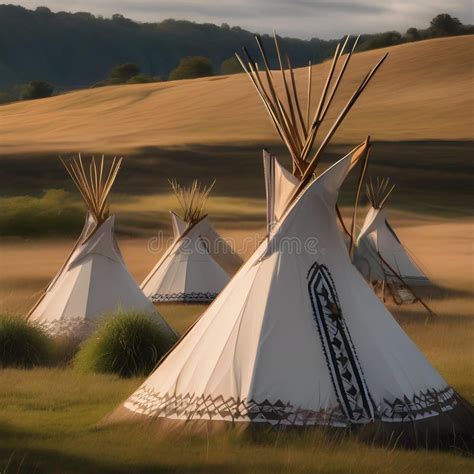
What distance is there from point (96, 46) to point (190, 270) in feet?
503

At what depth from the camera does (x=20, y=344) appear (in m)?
12.6

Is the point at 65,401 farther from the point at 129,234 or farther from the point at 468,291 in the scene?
the point at 129,234

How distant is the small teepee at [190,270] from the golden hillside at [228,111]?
3212 centimetres

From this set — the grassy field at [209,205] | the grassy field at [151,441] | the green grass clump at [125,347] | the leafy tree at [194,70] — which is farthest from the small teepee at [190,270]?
the leafy tree at [194,70]

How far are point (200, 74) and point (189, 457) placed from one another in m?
102

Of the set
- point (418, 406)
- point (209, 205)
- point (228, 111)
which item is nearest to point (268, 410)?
point (418, 406)

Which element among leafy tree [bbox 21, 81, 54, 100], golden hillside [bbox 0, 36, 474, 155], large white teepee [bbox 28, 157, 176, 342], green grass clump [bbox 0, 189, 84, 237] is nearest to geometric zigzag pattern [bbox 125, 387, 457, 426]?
large white teepee [bbox 28, 157, 176, 342]

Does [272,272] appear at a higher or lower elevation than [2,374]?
higher

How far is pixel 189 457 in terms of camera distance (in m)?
7.63

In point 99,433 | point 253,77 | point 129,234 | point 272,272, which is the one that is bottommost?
point 129,234

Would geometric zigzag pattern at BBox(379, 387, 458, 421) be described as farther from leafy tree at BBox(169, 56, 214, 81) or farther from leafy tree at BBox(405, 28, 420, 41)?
leafy tree at BBox(405, 28, 420, 41)

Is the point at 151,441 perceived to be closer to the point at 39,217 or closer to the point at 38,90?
the point at 39,217

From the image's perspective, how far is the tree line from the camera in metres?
158

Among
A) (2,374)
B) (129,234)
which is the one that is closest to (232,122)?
(129,234)
